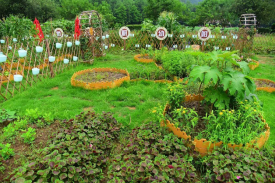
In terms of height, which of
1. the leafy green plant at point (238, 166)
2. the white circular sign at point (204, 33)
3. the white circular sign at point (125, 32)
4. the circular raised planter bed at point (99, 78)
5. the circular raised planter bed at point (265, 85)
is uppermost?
the white circular sign at point (125, 32)

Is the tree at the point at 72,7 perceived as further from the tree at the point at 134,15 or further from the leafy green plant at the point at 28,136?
the leafy green plant at the point at 28,136

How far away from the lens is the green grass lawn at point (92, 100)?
473 centimetres

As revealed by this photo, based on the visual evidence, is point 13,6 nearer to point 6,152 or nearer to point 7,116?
point 7,116

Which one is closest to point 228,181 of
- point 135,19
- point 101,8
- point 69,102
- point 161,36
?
point 69,102

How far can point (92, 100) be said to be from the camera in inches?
218

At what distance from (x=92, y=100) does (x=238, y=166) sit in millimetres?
4049

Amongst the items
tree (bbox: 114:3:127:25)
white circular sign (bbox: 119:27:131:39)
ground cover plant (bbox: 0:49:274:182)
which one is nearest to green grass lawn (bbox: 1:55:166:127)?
ground cover plant (bbox: 0:49:274:182)

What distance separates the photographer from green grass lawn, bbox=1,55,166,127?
473cm

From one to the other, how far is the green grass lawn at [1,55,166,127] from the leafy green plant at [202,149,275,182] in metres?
1.88

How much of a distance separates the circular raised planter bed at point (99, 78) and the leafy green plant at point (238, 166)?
401cm

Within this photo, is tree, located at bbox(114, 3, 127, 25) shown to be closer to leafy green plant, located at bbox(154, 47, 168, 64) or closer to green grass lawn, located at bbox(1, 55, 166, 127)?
leafy green plant, located at bbox(154, 47, 168, 64)

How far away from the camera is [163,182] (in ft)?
7.97

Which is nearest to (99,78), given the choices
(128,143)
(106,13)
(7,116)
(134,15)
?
(7,116)

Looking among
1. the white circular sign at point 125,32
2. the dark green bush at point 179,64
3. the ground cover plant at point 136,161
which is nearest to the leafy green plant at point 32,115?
the ground cover plant at point 136,161
